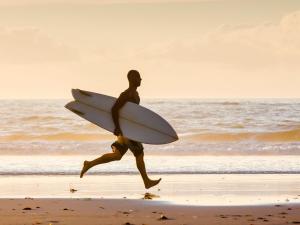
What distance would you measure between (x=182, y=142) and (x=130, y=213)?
20.6m

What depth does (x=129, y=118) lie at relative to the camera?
12.2m

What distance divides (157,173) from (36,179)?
2793 millimetres

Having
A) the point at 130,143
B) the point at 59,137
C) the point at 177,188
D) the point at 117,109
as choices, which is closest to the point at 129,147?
the point at 130,143

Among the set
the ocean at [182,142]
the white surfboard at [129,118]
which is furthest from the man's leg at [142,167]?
the ocean at [182,142]

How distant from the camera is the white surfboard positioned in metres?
12.1

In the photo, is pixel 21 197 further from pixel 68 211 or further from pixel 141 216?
Result: pixel 141 216

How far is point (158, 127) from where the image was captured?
1252 centimetres

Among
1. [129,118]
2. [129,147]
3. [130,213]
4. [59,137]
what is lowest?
[130,213]

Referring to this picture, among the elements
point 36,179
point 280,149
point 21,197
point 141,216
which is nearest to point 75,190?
point 21,197

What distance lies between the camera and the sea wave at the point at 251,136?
33281 mm

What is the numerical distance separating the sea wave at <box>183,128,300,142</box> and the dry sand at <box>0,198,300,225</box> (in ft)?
74.8

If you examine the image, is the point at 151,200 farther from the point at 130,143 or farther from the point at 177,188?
the point at 177,188

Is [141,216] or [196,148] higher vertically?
[196,148]

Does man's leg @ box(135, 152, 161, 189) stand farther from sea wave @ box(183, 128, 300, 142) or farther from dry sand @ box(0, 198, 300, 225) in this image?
sea wave @ box(183, 128, 300, 142)
